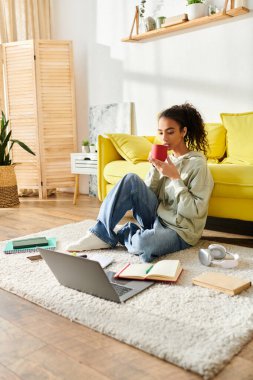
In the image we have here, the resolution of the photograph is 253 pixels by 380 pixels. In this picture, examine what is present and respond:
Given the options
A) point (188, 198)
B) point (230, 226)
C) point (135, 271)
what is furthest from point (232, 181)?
point (135, 271)

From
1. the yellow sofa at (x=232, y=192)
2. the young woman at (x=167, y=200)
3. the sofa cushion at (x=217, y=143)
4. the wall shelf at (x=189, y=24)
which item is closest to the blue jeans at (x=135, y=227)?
the young woman at (x=167, y=200)

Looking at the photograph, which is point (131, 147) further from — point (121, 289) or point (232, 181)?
point (121, 289)

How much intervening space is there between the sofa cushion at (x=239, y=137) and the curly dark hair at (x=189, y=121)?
27.5 inches

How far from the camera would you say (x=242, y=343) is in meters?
1.21

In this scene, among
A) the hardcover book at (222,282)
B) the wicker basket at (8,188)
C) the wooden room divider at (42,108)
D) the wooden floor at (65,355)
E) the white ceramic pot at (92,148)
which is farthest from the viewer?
the wooden room divider at (42,108)

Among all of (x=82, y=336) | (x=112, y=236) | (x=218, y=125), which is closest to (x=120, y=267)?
(x=112, y=236)

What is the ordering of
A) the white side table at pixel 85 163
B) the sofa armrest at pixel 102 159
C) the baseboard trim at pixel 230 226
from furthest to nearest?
the white side table at pixel 85 163
the sofa armrest at pixel 102 159
the baseboard trim at pixel 230 226

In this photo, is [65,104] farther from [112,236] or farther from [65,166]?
[112,236]

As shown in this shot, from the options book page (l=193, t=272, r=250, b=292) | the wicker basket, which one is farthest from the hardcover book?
the wicker basket

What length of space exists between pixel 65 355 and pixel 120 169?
76.5 inches

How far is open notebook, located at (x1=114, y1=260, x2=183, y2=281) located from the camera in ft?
5.54

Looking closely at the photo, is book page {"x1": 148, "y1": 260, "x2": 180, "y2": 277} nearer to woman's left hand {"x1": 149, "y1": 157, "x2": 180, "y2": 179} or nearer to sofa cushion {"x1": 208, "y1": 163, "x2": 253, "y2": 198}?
woman's left hand {"x1": 149, "y1": 157, "x2": 180, "y2": 179}

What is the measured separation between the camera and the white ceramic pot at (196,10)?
3250mm

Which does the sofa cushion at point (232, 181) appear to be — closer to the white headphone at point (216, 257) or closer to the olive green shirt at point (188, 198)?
the olive green shirt at point (188, 198)
